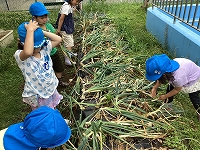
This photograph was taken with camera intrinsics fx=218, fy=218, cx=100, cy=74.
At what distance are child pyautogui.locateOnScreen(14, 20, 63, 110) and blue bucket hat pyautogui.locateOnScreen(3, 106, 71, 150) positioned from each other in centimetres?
71

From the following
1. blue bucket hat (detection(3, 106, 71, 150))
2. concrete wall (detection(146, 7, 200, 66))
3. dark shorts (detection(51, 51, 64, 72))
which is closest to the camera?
blue bucket hat (detection(3, 106, 71, 150))

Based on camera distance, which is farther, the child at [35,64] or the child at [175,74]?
the child at [175,74]

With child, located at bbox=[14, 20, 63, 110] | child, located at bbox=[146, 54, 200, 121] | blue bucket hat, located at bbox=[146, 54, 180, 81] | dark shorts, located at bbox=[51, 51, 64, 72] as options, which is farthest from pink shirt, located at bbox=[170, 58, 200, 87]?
dark shorts, located at bbox=[51, 51, 64, 72]

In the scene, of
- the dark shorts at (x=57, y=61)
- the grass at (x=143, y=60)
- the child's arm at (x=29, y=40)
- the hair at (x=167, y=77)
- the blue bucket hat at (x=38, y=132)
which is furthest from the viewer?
the dark shorts at (x=57, y=61)

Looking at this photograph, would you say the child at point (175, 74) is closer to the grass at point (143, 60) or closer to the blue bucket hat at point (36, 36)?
the grass at point (143, 60)

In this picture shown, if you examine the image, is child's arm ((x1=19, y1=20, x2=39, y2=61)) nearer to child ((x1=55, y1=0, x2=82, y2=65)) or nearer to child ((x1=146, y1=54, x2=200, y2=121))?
child ((x1=146, y1=54, x2=200, y2=121))

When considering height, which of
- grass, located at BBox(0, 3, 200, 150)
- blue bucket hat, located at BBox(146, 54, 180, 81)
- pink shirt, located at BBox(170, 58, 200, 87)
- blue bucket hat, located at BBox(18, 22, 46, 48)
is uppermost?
blue bucket hat, located at BBox(18, 22, 46, 48)

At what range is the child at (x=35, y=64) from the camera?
180 centimetres

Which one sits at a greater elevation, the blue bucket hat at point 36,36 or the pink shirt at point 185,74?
the blue bucket hat at point 36,36

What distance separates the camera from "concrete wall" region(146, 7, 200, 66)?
130 inches

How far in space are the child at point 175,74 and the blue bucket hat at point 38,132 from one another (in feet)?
3.21

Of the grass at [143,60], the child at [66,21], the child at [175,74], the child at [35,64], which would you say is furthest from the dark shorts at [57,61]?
the child at [175,74]

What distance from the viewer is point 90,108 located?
221cm

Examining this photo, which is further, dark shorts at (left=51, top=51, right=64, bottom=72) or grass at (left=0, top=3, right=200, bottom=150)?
dark shorts at (left=51, top=51, right=64, bottom=72)
